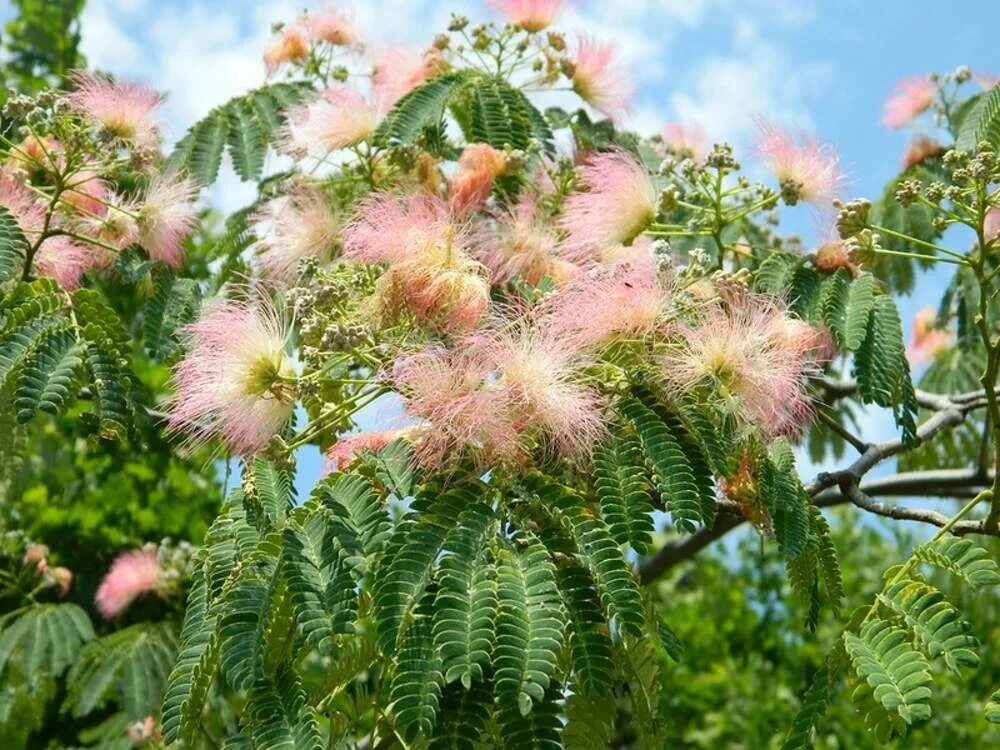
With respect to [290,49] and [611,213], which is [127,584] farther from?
[611,213]

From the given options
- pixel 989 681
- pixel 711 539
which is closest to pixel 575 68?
pixel 711 539

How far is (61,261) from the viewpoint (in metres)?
3.49

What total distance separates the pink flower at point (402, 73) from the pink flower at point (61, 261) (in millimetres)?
858

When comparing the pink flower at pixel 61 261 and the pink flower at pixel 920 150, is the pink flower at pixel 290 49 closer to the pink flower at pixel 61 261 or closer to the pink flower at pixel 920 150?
the pink flower at pixel 61 261

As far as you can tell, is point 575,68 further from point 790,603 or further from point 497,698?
point 790,603

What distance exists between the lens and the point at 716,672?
9742mm

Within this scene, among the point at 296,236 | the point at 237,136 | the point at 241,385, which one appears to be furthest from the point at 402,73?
the point at 241,385

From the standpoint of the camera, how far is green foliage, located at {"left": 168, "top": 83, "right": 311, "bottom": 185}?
3.95 metres

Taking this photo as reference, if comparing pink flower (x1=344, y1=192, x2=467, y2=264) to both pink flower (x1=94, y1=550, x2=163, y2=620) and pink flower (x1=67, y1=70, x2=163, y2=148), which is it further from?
pink flower (x1=94, y1=550, x2=163, y2=620)

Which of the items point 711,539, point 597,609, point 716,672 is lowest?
point 597,609

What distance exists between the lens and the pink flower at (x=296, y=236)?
3543mm

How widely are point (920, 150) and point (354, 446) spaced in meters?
2.71

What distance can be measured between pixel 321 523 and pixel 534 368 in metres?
0.44

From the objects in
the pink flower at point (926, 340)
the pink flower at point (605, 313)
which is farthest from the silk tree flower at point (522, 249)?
the pink flower at point (926, 340)
